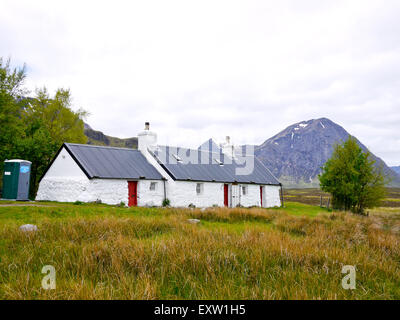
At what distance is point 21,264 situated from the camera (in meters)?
5.20

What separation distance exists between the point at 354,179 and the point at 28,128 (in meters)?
29.8

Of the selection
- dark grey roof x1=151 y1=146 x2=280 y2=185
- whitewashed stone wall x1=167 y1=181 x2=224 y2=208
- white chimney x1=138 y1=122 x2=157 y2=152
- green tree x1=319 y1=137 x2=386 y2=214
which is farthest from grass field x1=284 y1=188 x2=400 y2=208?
white chimney x1=138 y1=122 x2=157 y2=152

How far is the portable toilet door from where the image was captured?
62.0 feet

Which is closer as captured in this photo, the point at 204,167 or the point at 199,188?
the point at 199,188

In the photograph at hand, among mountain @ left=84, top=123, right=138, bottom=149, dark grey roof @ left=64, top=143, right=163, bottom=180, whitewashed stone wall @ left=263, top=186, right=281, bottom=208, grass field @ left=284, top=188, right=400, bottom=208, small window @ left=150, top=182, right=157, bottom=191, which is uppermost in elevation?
mountain @ left=84, top=123, right=138, bottom=149

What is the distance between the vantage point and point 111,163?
2244 cm

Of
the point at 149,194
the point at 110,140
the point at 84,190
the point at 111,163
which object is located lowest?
the point at 149,194

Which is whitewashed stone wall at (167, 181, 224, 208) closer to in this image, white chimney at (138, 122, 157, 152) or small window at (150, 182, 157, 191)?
small window at (150, 182, 157, 191)

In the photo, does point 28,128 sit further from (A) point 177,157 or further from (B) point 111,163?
(A) point 177,157

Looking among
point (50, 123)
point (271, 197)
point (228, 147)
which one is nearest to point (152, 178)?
point (228, 147)

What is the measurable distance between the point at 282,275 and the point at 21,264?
4.57 metres

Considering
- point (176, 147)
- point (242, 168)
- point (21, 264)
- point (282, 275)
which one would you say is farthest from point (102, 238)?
point (242, 168)

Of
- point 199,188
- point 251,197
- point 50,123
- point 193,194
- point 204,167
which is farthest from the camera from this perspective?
point 50,123
